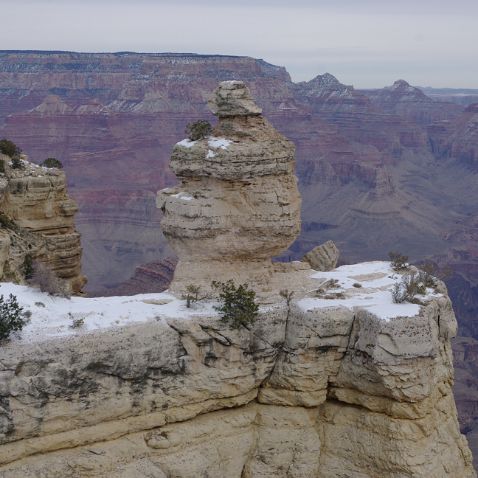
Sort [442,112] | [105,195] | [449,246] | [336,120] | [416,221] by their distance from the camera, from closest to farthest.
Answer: [105,195] → [449,246] → [416,221] → [336,120] → [442,112]

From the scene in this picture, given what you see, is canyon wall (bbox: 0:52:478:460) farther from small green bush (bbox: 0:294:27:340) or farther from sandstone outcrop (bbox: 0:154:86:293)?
small green bush (bbox: 0:294:27:340)

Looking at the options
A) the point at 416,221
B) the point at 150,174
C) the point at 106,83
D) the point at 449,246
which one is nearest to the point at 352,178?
the point at 416,221

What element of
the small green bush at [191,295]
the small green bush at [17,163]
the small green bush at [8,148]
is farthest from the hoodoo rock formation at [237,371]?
the small green bush at [8,148]

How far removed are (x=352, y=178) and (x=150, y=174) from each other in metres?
34.3

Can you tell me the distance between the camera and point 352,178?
130875 millimetres

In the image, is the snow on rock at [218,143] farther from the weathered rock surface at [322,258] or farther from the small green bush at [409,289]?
the small green bush at [409,289]

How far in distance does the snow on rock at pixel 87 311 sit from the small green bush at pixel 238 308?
42cm

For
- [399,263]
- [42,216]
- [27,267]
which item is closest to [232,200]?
[399,263]

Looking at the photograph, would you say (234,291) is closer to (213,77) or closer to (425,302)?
(425,302)

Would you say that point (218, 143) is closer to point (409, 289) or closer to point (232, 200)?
point (232, 200)

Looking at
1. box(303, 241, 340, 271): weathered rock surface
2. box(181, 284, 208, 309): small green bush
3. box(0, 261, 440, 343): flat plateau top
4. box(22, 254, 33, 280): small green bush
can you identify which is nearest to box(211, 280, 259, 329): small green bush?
box(0, 261, 440, 343): flat plateau top

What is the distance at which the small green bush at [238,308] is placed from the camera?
20.1 m

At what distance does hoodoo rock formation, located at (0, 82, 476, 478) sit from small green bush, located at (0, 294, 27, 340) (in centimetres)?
31

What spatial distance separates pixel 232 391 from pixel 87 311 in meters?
4.16
